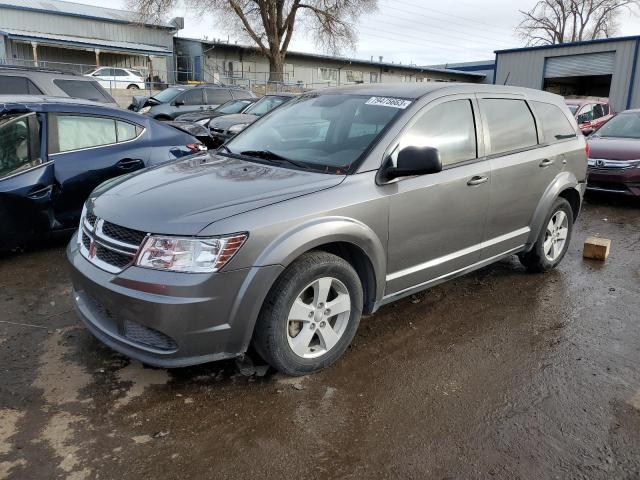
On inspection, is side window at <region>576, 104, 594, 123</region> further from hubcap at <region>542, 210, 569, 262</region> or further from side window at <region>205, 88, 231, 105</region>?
side window at <region>205, 88, 231, 105</region>

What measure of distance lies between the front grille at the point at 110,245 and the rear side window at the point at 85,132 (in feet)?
7.87

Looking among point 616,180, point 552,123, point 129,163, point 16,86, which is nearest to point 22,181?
point 129,163

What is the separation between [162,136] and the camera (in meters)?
5.91

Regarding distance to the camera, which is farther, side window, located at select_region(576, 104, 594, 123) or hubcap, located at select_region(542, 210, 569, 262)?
side window, located at select_region(576, 104, 594, 123)

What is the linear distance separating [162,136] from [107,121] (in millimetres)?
601

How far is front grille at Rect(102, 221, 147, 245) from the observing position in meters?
2.78

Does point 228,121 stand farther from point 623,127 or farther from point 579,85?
point 579,85

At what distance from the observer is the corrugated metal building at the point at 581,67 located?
78.4 ft

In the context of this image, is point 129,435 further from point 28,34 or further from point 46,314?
point 28,34

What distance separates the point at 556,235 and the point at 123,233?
4051mm

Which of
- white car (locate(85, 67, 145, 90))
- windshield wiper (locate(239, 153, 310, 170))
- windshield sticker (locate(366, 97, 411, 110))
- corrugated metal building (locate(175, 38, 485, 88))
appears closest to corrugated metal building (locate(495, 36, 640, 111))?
corrugated metal building (locate(175, 38, 485, 88))


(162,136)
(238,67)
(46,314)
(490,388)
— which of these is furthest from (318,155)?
(238,67)

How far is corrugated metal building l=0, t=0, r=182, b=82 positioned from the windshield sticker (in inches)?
A: 1217

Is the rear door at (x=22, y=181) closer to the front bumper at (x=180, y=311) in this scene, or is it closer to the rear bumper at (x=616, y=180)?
the front bumper at (x=180, y=311)
